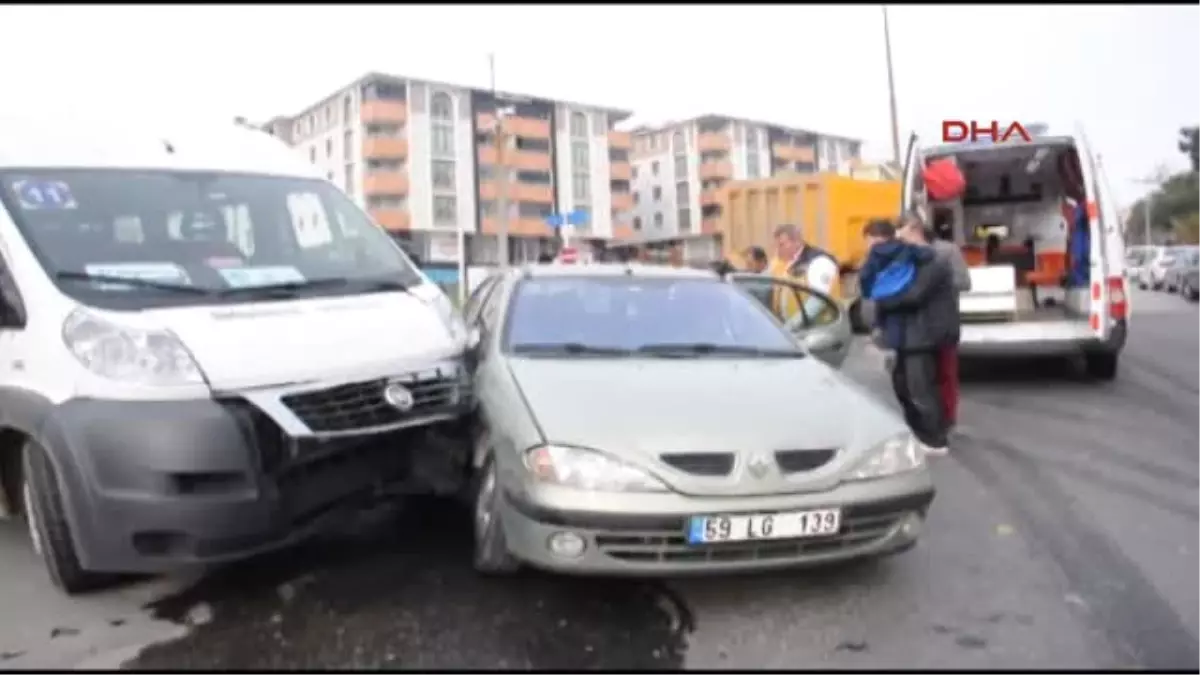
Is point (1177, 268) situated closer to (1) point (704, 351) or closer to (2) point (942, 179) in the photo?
(2) point (942, 179)

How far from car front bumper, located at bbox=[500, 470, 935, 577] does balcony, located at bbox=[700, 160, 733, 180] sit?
76970mm

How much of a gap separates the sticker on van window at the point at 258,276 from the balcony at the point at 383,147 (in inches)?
2358

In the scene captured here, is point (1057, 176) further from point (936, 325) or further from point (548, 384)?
point (548, 384)

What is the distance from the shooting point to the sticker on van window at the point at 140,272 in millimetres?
4289

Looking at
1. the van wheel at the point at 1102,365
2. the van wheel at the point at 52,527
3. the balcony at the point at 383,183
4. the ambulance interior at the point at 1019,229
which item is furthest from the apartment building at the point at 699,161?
the van wheel at the point at 52,527

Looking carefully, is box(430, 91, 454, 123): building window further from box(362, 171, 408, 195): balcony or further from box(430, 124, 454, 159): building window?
box(362, 171, 408, 195): balcony

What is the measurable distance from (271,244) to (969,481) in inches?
156

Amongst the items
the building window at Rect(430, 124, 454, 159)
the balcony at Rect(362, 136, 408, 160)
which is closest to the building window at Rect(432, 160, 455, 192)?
the building window at Rect(430, 124, 454, 159)

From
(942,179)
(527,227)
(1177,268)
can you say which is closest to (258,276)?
(942,179)

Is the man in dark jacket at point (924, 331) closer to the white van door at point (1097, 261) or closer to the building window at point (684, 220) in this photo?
the white van door at point (1097, 261)

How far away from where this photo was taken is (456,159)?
66.0 metres

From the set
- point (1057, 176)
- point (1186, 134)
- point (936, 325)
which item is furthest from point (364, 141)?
point (936, 325)

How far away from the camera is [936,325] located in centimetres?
638

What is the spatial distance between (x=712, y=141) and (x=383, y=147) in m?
27.6
